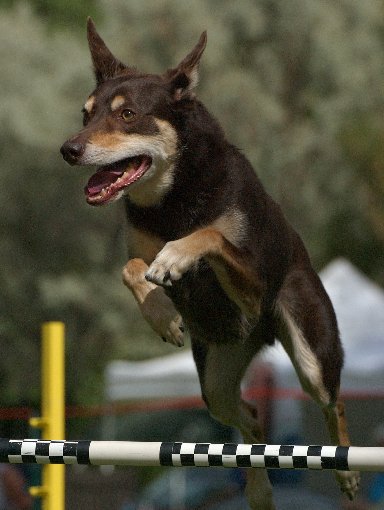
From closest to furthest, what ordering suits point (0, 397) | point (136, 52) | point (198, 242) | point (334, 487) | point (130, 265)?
1. point (198, 242)
2. point (130, 265)
3. point (334, 487)
4. point (0, 397)
5. point (136, 52)

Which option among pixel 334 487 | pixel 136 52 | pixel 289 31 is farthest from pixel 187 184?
pixel 289 31

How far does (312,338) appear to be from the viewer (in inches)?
256

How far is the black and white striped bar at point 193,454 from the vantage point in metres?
4.93

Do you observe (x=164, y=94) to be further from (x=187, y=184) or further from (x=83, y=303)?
(x=83, y=303)

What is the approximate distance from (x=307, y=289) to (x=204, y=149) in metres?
0.98

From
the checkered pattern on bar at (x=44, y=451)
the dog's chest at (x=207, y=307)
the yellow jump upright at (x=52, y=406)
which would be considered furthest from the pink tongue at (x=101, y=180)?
the yellow jump upright at (x=52, y=406)

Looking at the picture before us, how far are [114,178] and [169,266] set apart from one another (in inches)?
22.8

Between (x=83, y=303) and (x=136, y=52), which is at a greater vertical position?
(x=136, y=52)

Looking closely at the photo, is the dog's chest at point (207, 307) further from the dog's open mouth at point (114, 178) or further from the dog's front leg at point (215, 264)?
the dog's open mouth at point (114, 178)

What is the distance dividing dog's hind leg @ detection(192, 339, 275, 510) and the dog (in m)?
0.14

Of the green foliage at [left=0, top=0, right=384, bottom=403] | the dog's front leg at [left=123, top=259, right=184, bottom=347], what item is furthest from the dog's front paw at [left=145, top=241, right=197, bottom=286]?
the green foliage at [left=0, top=0, right=384, bottom=403]

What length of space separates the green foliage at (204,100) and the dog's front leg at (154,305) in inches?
537

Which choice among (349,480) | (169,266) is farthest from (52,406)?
(169,266)

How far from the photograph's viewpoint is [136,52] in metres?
27.1
